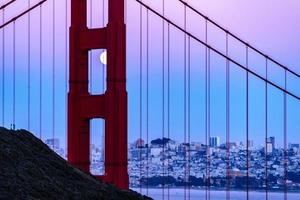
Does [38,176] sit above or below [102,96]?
below

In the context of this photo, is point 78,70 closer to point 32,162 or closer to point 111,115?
point 111,115

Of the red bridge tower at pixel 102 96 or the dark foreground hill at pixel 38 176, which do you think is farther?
the red bridge tower at pixel 102 96

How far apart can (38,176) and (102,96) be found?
7798mm

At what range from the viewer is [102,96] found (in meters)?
19.9

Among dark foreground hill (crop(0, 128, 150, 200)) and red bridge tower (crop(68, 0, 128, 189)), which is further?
red bridge tower (crop(68, 0, 128, 189))

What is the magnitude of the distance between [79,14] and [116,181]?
3828 millimetres

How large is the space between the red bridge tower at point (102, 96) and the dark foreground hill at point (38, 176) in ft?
16.8

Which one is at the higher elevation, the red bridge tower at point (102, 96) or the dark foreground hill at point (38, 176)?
the red bridge tower at point (102, 96)

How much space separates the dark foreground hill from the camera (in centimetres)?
1138

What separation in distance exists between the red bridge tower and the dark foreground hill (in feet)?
16.8

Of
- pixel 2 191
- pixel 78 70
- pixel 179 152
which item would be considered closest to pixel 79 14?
pixel 78 70

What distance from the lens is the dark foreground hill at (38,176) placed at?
1138 centimetres

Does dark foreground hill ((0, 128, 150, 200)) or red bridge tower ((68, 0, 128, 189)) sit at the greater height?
red bridge tower ((68, 0, 128, 189))

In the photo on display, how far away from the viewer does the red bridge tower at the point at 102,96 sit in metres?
19.6
